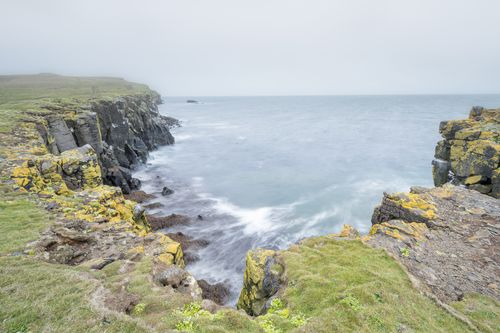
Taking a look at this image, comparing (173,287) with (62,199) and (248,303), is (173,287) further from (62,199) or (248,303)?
(62,199)

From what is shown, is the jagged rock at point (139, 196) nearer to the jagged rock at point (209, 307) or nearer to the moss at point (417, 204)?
the jagged rock at point (209, 307)

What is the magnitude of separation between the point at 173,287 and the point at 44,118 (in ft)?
101

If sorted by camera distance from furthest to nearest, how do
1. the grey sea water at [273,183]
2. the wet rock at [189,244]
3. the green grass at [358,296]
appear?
the grey sea water at [273,183], the wet rock at [189,244], the green grass at [358,296]

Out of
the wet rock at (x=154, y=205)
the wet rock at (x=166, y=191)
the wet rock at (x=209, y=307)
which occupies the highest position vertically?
the wet rock at (x=209, y=307)

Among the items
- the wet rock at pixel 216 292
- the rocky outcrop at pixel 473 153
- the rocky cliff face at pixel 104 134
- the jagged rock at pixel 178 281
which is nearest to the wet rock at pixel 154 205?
the rocky cliff face at pixel 104 134

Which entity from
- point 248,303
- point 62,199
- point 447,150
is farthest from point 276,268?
point 447,150

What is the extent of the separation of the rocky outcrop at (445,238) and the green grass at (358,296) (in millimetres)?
1847

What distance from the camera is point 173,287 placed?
11.0m

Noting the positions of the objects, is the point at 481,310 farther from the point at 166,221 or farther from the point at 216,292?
the point at 166,221

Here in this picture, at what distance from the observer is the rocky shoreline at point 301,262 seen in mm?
8594

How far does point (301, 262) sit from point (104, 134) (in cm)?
4462

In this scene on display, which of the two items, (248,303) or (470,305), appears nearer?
(470,305)

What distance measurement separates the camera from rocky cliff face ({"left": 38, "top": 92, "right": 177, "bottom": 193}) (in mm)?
30047

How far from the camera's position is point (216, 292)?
21.0 meters
